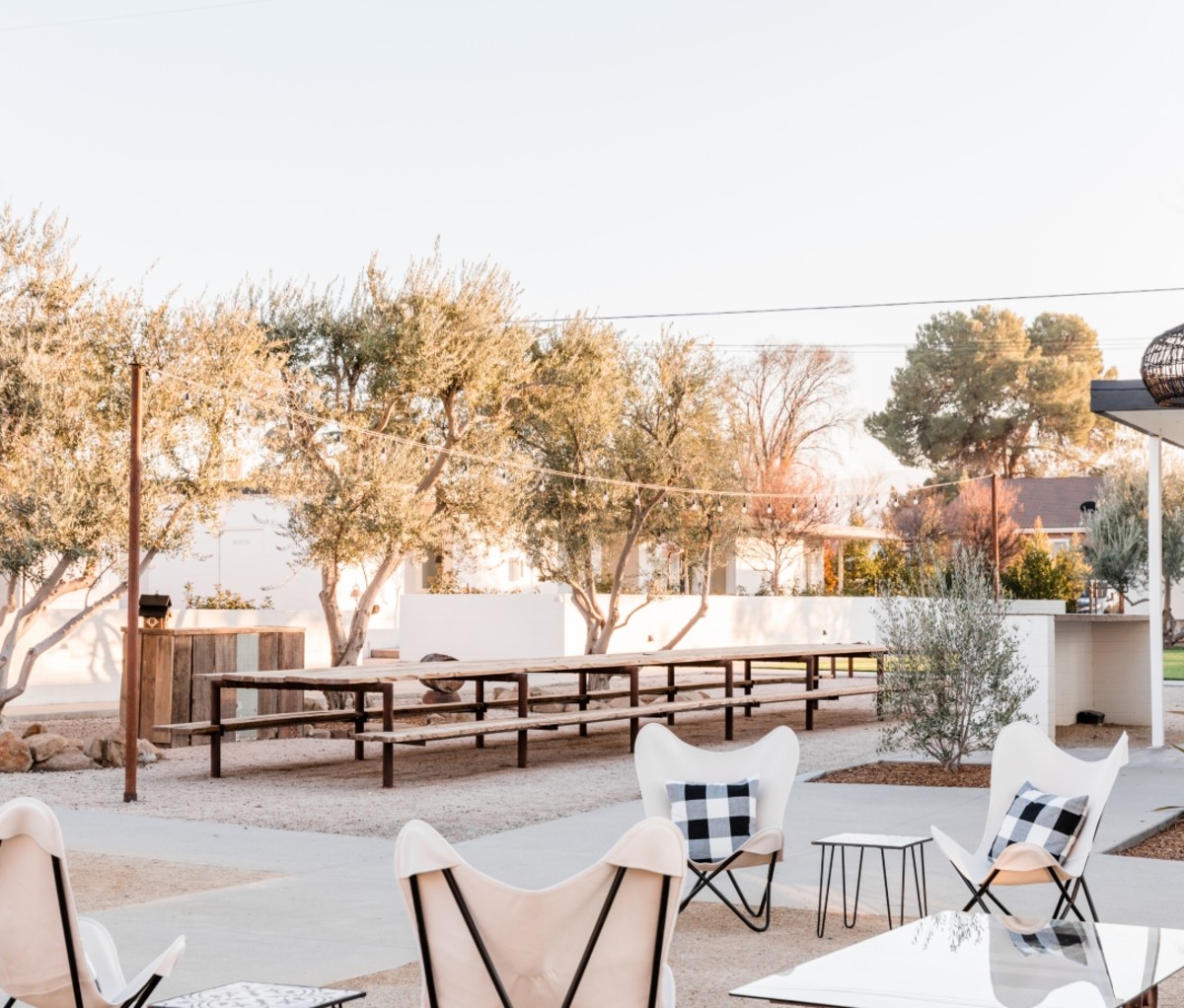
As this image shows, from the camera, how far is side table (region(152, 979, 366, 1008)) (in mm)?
3728

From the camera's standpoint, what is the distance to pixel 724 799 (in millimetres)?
7395

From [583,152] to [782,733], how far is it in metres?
19.5

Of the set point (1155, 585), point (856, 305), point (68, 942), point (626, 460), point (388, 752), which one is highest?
point (856, 305)

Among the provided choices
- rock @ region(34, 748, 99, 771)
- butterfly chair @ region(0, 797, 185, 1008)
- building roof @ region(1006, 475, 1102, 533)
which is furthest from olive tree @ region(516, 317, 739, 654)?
building roof @ region(1006, 475, 1102, 533)

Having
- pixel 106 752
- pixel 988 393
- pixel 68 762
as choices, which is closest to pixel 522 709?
pixel 106 752

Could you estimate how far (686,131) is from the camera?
2334cm

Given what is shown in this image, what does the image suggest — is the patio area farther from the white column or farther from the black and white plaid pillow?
the black and white plaid pillow

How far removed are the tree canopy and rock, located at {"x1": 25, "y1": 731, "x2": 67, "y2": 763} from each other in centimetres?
4142

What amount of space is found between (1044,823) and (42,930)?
14.3 ft

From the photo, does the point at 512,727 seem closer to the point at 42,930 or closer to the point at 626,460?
the point at 42,930

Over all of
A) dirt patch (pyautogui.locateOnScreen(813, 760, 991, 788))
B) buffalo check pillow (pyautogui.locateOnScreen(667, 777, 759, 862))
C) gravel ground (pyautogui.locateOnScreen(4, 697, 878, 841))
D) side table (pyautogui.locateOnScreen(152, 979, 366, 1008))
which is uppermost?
side table (pyautogui.locateOnScreen(152, 979, 366, 1008))

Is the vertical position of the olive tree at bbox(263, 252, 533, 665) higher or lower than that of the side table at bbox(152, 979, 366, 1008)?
higher

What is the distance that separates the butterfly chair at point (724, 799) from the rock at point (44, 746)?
8.22 metres

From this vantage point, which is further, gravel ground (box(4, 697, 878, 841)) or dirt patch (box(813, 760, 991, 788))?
dirt patch (box(813, 760, 991, 788))
